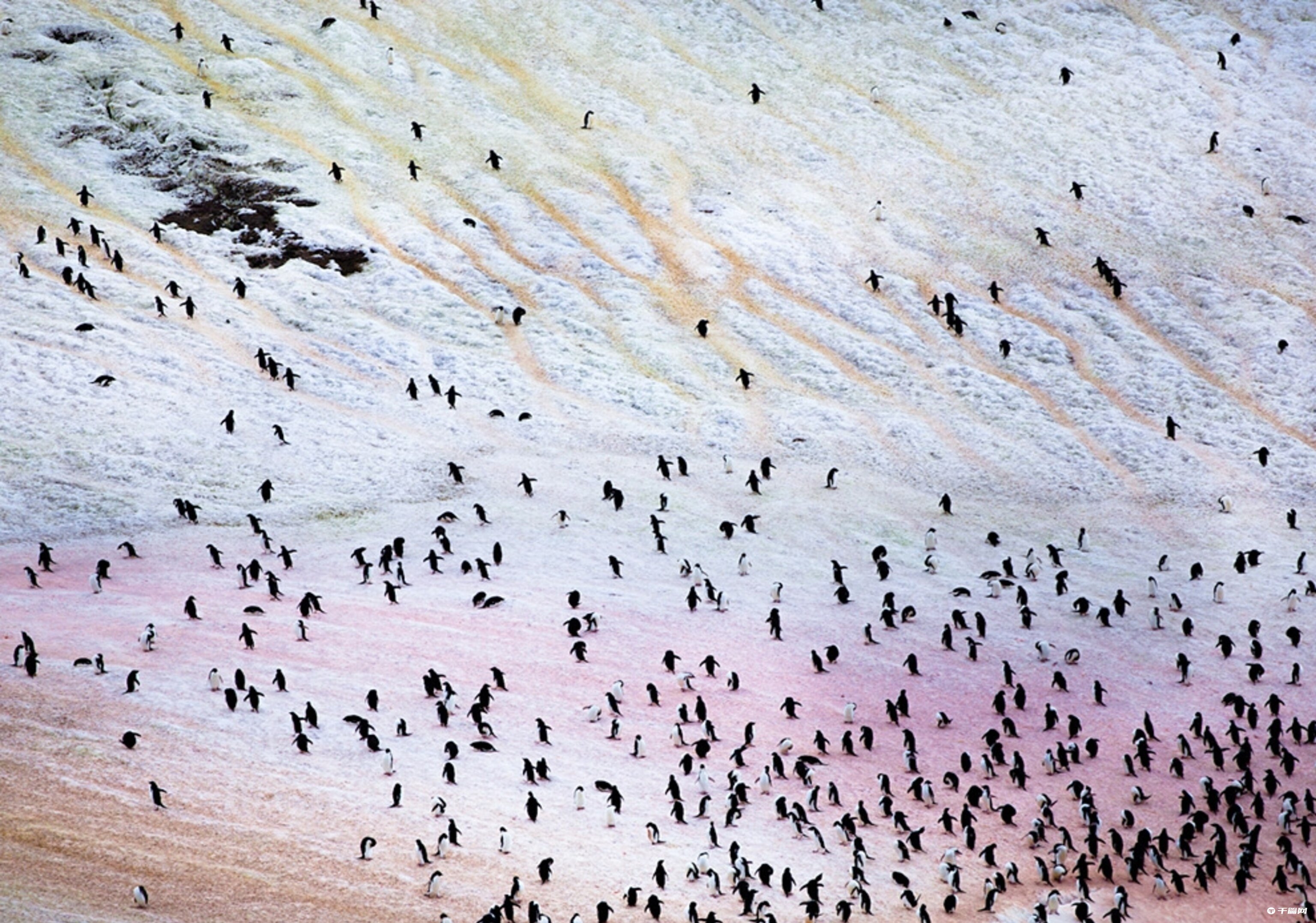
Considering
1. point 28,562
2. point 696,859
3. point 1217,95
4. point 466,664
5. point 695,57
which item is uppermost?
point 1217,95

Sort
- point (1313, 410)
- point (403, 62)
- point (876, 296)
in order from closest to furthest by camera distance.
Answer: point (1313, 410) → point (876, 296) → point (403, 62)

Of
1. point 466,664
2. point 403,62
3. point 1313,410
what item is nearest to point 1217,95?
point 1313,410

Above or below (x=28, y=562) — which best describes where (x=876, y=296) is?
above

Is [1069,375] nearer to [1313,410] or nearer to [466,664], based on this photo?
[1313,410]

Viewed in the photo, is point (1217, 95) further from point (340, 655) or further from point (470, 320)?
point (340, 655)

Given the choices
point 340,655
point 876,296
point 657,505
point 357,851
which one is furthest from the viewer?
point 876,296

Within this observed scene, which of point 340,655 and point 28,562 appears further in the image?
point 28,562
